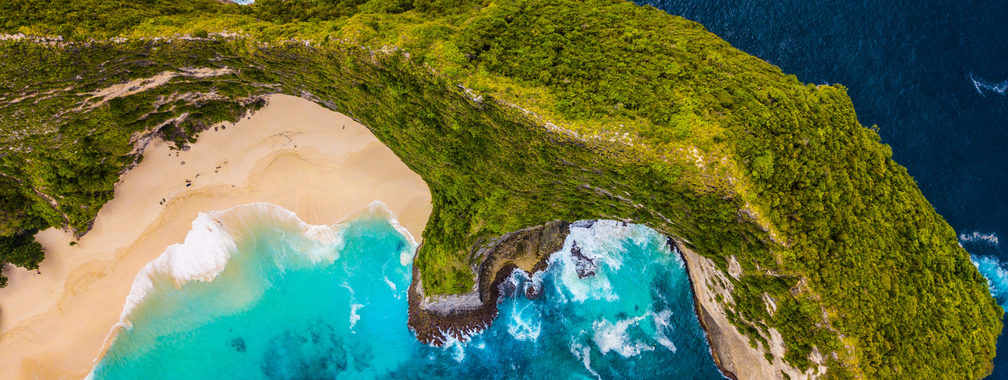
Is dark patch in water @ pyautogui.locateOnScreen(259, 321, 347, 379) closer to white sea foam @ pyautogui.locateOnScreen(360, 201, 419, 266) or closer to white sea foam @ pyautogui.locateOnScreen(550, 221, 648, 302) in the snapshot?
white sea foam @ pyautogui.locateOnScreen(360, 201, 419, 266)

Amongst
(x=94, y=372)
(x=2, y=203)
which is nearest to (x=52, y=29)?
(x=2, y=203)

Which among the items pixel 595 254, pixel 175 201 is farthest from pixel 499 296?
pixel 175 201

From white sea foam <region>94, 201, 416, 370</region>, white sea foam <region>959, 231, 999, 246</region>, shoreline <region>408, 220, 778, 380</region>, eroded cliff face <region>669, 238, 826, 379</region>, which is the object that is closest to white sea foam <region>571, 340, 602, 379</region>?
shoreline <region>408, 220, 778, 380</region>

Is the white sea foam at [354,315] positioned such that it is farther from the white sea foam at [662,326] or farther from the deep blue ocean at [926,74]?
the deep blue ocean at [926,74]

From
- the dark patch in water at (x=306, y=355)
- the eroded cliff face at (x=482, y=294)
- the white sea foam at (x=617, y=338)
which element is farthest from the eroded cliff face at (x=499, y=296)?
the dark patch in water at (x=306, y=355)

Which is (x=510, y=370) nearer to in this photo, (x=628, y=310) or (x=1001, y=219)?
(x=628, y=310)

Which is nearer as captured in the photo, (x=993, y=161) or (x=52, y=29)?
(x=52, y=29)

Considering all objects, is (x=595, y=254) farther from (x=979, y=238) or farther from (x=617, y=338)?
(x=979, y=238)
